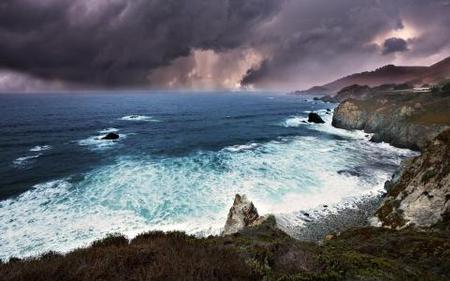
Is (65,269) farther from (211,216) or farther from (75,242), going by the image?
(211,216)

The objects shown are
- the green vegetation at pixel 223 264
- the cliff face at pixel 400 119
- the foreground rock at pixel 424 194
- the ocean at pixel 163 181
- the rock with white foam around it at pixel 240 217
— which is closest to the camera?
the green vegetation at pixel 223 264

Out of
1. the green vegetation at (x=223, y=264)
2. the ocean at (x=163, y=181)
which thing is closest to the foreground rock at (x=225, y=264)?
the green vegetation at (x=223, y=264)

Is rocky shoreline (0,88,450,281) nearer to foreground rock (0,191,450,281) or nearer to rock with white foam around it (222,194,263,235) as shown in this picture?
foreground rock (0,191,450,281)

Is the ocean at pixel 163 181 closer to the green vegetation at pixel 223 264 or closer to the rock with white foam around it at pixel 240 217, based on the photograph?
the rock with white foam around it at pixel 240 217

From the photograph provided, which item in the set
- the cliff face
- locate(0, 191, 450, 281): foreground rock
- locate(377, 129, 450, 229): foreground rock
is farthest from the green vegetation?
the cliff face

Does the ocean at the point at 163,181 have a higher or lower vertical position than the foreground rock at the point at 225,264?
lower

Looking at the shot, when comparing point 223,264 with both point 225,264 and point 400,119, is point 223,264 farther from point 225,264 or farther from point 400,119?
point 400,119

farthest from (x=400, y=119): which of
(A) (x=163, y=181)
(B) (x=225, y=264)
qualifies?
(B) (x=225, y=264)
